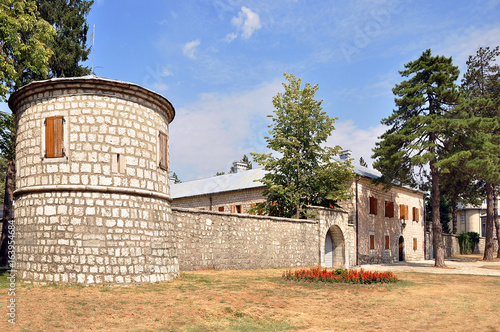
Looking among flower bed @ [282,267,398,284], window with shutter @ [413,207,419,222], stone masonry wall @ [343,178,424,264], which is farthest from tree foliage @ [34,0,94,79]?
window with shutter @ [413,207,419,222]

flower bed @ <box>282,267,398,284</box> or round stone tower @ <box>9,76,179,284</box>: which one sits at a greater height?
round stone tower @ <box>9,76,179,284</box>

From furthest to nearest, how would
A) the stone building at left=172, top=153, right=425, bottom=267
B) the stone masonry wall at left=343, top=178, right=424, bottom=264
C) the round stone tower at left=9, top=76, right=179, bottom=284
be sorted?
the stone masonry wall at left=343, top=178, right=424, bottom=264 → the stone building at left=172, top=153, right=425, bottom=267 → the round stone tower at left=9, top=76, right=179, bottom=284

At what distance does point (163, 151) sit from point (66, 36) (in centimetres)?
1412

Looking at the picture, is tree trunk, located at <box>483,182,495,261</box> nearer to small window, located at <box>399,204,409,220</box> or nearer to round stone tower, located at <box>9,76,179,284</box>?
small window, located at <box>399,204,409,220</box>

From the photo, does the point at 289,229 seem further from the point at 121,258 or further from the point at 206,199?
the point at 206,199

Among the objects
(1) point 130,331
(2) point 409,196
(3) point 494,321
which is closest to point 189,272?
(1) point 130,331

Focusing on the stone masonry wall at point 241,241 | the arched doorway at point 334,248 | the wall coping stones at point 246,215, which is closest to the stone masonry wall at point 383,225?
the arched doorway at point 334,248

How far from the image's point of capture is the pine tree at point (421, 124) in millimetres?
25031

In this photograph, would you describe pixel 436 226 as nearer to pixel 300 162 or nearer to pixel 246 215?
pixel 300 162

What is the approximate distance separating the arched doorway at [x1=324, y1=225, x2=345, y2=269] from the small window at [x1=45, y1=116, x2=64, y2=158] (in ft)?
55.3

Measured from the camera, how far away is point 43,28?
15133 millimetres

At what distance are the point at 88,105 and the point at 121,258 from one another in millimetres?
4098

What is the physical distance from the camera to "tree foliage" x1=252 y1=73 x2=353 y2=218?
23844 millimetres

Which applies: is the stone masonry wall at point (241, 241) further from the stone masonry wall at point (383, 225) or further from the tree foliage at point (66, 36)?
the tree foliage at point (66, 36)
